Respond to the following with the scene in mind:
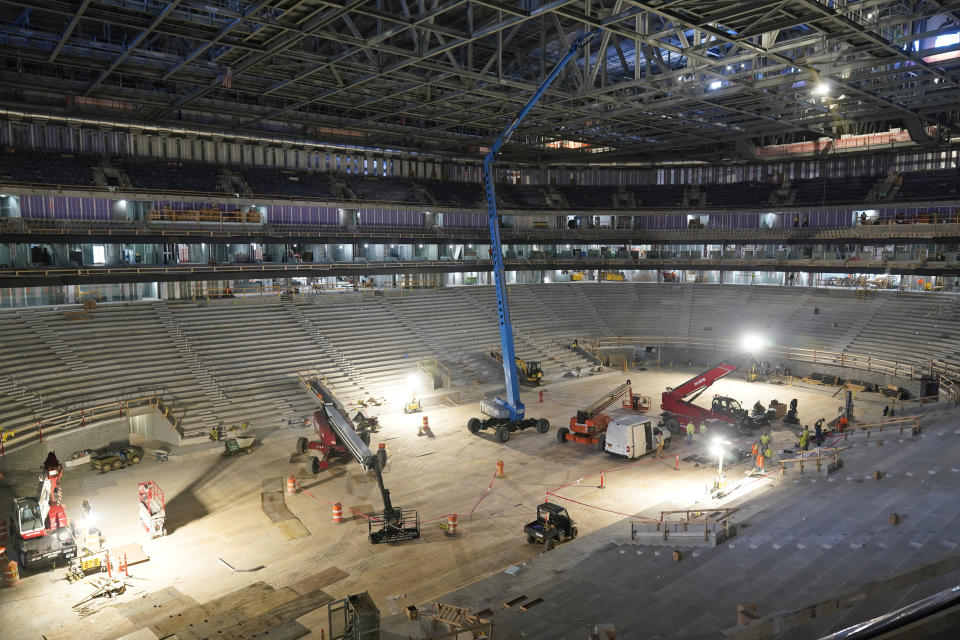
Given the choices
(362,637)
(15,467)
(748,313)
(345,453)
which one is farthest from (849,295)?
(15,467)

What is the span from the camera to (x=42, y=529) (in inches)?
661

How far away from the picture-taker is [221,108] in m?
39.0

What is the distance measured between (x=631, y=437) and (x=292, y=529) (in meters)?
13.0

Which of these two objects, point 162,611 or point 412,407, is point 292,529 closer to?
point 162,611

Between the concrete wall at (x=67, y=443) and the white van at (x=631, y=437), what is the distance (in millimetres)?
20584

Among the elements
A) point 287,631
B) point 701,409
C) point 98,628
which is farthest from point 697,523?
point 98,628

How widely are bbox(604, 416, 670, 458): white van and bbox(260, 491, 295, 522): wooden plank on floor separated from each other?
1246 cm

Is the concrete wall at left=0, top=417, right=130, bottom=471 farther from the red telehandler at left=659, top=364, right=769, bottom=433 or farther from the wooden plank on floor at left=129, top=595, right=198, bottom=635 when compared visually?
the red telehandler at left=659, top=364, right=769, bottom=433

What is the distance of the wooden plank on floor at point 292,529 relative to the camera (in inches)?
745

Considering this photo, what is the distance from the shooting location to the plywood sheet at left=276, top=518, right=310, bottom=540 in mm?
18922

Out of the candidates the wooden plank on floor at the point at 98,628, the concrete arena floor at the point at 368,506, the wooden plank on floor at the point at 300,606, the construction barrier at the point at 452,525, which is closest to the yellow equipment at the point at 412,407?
the concrete arena floor at the point at 368,506

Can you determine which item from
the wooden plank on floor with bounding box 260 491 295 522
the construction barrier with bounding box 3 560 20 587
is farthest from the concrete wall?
the wooden plank on floor with bounding box 260 491 295 522

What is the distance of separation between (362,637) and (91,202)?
3697cm

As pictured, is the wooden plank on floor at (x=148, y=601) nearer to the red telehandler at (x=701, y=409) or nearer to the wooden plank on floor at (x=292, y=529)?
the wooden plank on floor at (x=292, y=529)
